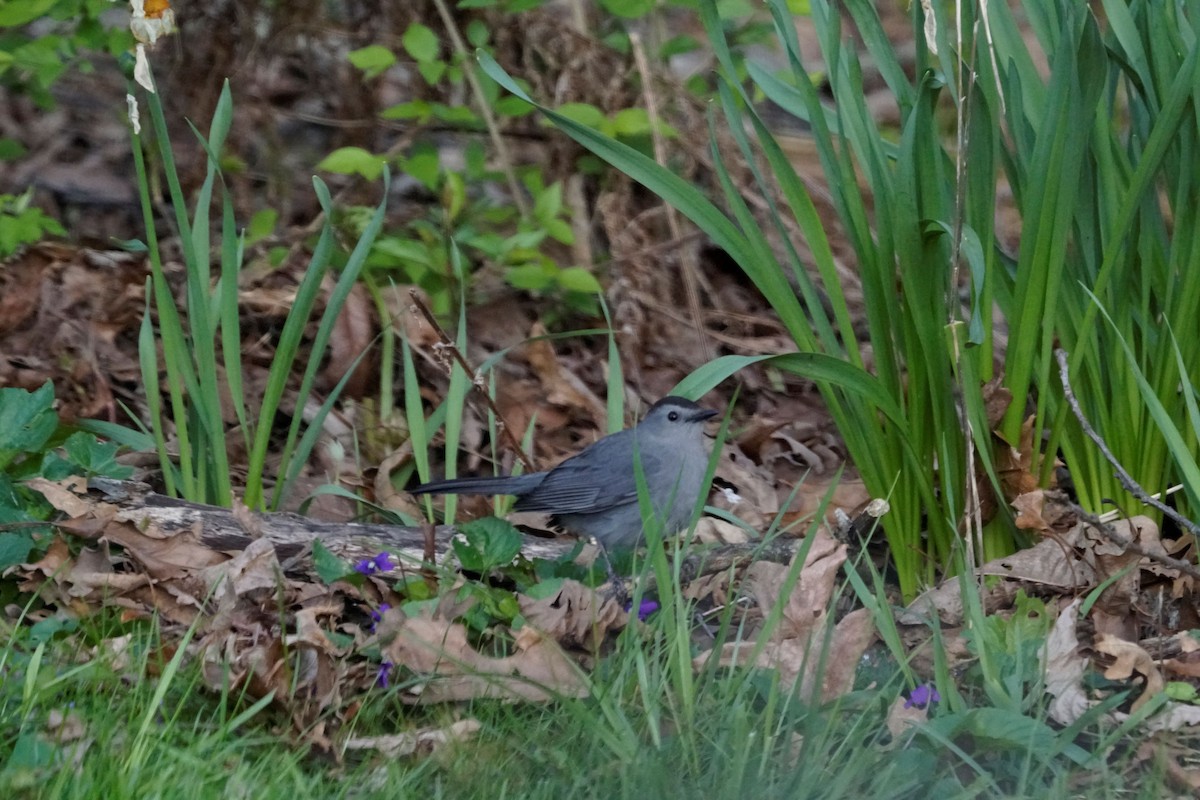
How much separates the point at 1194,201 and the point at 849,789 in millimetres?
1621

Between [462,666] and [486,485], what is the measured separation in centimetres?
129

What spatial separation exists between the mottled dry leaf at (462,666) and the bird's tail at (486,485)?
30.9 inches

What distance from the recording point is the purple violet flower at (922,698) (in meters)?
2.43

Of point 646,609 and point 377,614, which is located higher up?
point 377,614

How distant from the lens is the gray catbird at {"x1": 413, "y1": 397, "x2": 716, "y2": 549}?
371 centimetres

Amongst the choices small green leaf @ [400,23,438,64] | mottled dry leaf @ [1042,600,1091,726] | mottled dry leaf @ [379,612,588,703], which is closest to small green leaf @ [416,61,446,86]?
small green leaf @ [400,23,438,64]

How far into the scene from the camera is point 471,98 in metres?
5.58

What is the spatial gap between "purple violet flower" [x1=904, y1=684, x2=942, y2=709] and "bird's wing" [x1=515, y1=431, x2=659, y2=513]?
1.39 m

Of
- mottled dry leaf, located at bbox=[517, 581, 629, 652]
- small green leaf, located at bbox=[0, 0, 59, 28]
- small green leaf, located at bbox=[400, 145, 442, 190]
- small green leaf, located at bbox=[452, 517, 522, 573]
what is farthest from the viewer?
small green leaf, located at bbox=[400, 145, 442, 190]

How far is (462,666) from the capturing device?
243cm

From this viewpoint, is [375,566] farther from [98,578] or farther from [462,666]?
[462,666]

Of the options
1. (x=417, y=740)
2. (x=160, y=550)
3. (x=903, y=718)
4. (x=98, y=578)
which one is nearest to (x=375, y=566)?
(x=160, y=550)

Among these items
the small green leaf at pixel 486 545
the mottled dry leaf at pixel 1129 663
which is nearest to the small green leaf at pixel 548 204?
the small green leaf at pixel 486 545

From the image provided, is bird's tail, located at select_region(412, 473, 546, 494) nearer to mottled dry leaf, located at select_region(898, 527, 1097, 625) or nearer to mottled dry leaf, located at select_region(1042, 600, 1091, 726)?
mottled dry leaf, located at select_region(898, 527, 1097, 625)
